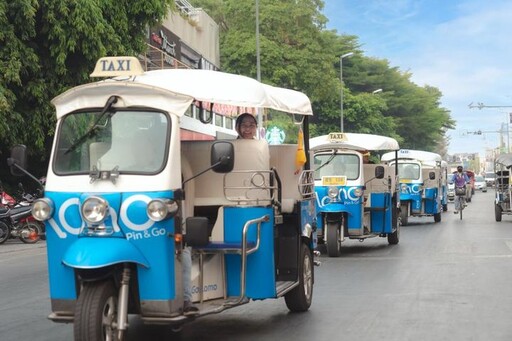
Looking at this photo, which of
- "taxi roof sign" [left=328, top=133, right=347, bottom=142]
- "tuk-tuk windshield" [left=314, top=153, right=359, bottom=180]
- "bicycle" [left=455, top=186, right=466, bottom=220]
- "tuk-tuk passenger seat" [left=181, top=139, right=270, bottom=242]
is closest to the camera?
"tuk-tuk passenger seat" [left=181, top=139, right=270, bottom=242]

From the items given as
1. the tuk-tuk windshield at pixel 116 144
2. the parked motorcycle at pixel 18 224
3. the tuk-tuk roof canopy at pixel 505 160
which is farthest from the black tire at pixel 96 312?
the tuk-tuk roof canopy at pixel 505 160

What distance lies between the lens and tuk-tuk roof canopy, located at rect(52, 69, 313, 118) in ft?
19.9

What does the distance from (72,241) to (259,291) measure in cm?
197

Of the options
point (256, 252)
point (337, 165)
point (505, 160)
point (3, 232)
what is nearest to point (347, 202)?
point (337, 165)

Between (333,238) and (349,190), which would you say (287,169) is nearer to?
(333,238)

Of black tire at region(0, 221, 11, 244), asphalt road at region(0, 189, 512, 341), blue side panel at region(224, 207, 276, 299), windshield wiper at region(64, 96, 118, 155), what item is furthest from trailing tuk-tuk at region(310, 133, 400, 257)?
windshield wiper at region(64, 96, 118, 155)

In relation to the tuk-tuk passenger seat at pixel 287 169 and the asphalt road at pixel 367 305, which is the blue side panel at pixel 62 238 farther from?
the tuk-tuk passenger seat at pixel 287 169

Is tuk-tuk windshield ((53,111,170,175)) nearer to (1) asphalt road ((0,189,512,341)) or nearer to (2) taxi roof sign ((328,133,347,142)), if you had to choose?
(1) asphalt road ((0,189,512,341))

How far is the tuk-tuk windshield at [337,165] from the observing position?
592 inches

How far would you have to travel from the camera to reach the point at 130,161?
603 centimetres

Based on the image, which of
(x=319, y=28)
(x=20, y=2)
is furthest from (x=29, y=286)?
(x=319, y=28)

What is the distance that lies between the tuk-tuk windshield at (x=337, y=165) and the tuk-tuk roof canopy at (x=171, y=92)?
312 inches

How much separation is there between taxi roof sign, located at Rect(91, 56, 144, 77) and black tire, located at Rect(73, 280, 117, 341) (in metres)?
1.82

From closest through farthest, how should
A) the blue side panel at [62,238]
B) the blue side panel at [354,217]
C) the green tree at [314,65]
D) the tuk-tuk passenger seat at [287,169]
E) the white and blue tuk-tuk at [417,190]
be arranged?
the blue side panel at [62,238] → the tuk-tuk passenger seat at [287,169] → the blue side panel at [354,217] → the white and blue tuk-tuk at [417,190] → the green tree at [314,65]
